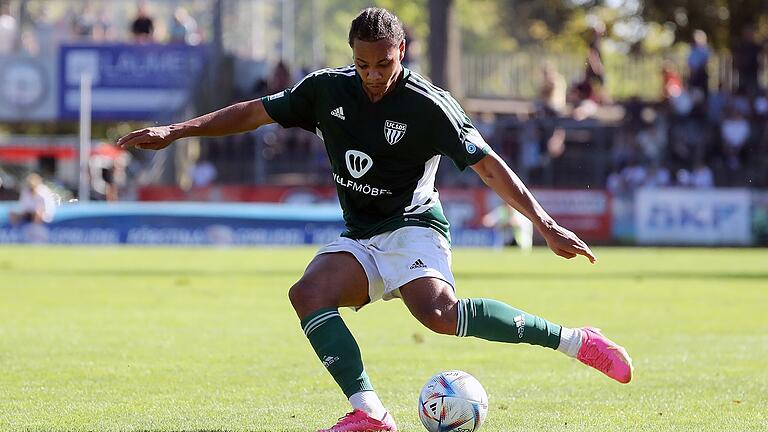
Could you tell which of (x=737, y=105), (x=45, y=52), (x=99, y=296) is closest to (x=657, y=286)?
(x=99, y=296)

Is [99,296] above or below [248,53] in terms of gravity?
below

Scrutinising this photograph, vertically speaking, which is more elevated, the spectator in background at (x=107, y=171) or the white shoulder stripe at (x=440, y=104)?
the white shoulder stripe at (x=440, y=104)

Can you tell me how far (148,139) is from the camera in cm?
690

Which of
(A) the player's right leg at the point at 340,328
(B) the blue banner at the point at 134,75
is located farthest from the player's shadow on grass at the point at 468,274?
(B) the blue banner at the point at 134,75

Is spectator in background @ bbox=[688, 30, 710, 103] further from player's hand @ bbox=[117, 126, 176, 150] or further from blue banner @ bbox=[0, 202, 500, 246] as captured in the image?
player's hand @ bbox=[117, 126, 176, 150]

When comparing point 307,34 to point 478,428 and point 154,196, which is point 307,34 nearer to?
point 154,196

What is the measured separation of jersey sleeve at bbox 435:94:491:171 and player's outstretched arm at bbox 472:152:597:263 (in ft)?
0.20

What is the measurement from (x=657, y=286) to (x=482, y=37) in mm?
68471

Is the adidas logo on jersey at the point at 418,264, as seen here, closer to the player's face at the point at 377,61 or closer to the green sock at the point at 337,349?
the green sock at the point at 337,349

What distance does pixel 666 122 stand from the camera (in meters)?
31.8

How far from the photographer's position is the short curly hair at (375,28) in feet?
21.5

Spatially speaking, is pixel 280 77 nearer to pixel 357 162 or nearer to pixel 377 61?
pixel 357 162

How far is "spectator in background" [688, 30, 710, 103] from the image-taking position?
104ft

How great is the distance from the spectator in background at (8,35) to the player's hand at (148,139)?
31.7 metres
